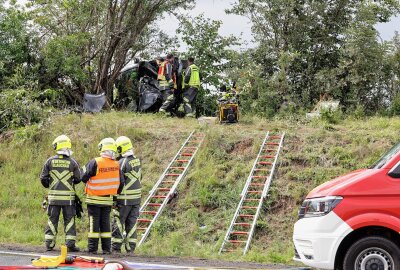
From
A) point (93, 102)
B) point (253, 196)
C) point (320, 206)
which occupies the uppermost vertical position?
point (93, 102)

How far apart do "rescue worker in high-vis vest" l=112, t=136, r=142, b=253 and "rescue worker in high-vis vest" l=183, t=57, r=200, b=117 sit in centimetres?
866

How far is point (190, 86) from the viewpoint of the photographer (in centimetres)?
2189

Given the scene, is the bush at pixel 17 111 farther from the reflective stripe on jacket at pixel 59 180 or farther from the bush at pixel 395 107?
the bush at pixel 395 107

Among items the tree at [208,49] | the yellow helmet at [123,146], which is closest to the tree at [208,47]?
the tree at [208,49]

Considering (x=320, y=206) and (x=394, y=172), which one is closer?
(x=394, y=172)

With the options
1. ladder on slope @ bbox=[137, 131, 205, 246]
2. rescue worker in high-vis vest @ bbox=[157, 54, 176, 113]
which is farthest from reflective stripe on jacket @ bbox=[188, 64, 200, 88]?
ladder on slope @ bbox=[137, 131, 205, 246]

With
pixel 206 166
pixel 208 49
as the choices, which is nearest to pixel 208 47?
pixel 208 49

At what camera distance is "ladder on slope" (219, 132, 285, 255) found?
14000 mm

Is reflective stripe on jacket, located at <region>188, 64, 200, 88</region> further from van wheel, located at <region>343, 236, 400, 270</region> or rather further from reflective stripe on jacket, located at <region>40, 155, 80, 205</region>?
van wheel, located at <region>343, 236, 400, 270</region>

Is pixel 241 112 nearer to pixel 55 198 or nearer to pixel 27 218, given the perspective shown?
pixel 27 218

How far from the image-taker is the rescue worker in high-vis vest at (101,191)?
1257 centimetres

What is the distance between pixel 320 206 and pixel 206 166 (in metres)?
7.89

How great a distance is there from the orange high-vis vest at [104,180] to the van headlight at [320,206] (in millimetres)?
4236

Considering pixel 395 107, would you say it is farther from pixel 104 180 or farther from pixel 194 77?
pixel 104 180
